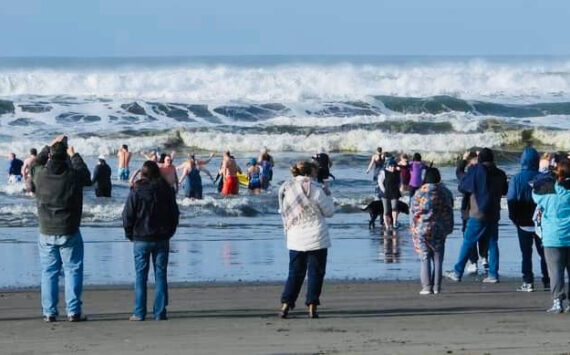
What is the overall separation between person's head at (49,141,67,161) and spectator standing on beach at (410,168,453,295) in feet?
12.5

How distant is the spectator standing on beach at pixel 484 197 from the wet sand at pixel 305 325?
0.58 m

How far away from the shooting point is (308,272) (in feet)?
37.9

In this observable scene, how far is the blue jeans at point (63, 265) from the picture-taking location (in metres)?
11.3

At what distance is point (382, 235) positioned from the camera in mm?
21688

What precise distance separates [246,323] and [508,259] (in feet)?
23.2

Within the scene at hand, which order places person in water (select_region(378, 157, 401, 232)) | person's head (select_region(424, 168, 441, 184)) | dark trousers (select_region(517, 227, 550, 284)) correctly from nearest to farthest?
person's head (select_region(424, 168, 441, 184)) → dark trousers (select_region(517, 227, 550, 284)) → person in water (select_region(378, 157, 401, 232))

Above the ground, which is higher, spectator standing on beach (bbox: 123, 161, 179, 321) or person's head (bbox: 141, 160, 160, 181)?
person's head (bbox: 141, 160, 160, 181)

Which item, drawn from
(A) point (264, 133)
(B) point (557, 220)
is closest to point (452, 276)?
(B) point (557, 220)

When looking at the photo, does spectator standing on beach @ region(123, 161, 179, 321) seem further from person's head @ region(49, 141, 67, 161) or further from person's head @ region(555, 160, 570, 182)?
person's head @ region(555, 160, 570, 182)

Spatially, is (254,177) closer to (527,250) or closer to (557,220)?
(527,250)

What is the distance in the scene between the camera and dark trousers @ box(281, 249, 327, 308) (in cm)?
1148

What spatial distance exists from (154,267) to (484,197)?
14.3ft

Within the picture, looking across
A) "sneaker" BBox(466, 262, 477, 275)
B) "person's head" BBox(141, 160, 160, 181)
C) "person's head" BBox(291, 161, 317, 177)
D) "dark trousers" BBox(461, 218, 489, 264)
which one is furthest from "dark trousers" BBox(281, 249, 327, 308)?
"sneaker" BBox(466, 262, 477, 275)

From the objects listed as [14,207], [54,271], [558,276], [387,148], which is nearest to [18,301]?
[54,271]
